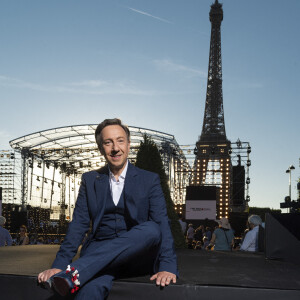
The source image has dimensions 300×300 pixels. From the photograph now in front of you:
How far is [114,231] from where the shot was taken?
9.21 ft

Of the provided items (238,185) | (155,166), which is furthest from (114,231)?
(238,185)

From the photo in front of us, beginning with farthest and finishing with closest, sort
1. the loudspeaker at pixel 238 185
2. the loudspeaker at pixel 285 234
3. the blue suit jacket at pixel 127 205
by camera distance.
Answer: the loudspeaker at pixel 238 185 → the loudspeaker at pixel 285 234 → the blue suit jacket at pixel 127 205

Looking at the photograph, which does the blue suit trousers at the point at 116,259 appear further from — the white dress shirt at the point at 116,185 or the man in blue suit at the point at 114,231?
the white dress shirt at the point at 116,185

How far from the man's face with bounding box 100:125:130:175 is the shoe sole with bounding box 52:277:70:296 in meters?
0.95

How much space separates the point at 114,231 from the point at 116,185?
335 millimetres

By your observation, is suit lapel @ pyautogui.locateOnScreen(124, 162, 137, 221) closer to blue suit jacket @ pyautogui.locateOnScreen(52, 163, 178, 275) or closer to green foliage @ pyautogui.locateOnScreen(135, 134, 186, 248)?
blue suit jacket @ pyautogui.locateOnScreen(52, 163, 178, 275)

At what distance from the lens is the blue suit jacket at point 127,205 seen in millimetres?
2715

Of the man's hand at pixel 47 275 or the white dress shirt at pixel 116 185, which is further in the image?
the white dress shirt at pixel 116 185

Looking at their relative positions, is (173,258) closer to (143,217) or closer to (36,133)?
(143,217)

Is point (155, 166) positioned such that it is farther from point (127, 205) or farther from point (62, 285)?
point (62, 285)

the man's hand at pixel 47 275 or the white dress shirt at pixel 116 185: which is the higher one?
the white dress shirt at pixel 116 185

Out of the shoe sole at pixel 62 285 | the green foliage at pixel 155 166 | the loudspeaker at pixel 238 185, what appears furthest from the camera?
the loudspeaker at pixel 238 185

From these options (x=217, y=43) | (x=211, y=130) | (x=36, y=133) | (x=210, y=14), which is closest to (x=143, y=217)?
(x=36, y=133)

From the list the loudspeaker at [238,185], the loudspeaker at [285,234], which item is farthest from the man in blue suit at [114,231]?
the loudspeaker at [238,185]
